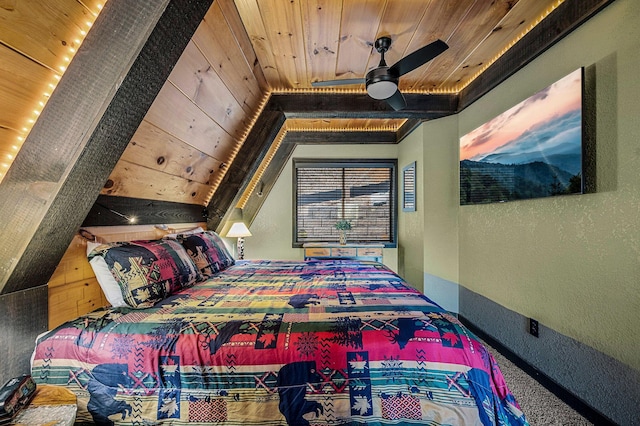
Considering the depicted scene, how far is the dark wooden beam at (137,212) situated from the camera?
5.88 ft

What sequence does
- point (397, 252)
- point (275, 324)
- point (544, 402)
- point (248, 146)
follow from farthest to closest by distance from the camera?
1. point (397, 252)
2. point (248, 146)
3. point (544, 402)
4. point (275, 324)

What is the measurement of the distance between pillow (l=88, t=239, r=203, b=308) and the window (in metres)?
2.70

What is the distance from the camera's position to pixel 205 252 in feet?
7.94

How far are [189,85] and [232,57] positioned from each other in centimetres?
40

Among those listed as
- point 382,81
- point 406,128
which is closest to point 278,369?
point 382,81

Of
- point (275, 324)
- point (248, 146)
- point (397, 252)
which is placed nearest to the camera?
point (275, 324)

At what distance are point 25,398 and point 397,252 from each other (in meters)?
4.04

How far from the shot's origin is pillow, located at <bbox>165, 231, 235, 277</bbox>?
2301 mm

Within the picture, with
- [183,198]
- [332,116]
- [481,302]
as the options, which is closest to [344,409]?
A: [481,302]

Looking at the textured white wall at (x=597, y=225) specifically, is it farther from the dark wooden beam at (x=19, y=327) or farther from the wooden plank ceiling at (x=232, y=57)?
the dark wooden beam at (x=19, y=327)

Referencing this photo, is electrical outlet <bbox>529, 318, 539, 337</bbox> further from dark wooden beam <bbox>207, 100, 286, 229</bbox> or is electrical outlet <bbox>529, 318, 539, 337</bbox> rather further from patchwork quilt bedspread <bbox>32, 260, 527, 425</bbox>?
dark wooden beam <bbox>207, 100, 286, 229</bbox>

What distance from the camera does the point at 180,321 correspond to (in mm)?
1349

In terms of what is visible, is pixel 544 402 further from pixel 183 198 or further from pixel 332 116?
pixel 183 198

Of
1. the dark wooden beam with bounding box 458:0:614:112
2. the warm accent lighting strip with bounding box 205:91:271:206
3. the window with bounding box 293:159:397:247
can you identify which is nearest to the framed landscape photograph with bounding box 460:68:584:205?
the dark wooden beam with bounding box 458:0:614:112
